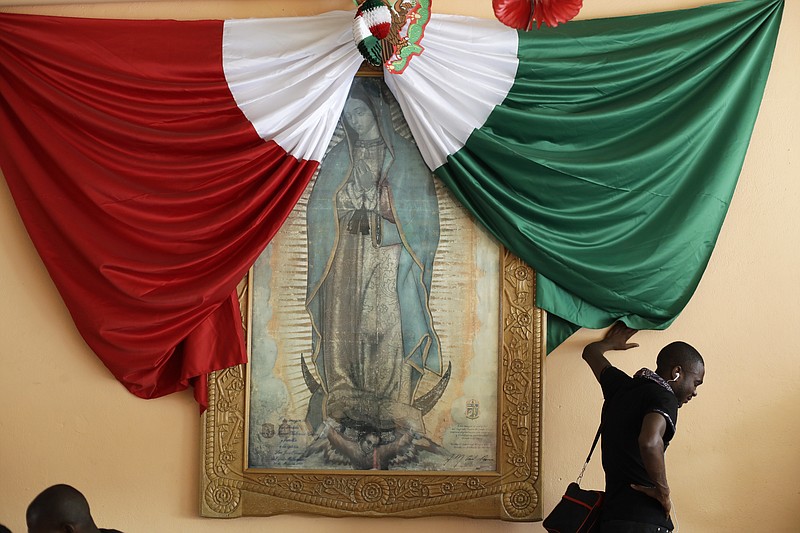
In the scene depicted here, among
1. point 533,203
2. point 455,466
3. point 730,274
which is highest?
point 533,203

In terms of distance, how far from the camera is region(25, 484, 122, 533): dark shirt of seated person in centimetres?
251

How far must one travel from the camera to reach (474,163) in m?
3.59

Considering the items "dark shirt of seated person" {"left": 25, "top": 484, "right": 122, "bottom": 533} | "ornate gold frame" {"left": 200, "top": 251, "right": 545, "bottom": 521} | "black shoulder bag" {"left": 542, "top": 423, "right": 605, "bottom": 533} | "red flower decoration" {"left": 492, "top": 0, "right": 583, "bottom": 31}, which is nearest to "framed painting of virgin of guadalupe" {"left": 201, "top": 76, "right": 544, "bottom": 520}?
"ornate gold frame" {"left": 200, "top": 251, "right": 545, "bottom": 521}

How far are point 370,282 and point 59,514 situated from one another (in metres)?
1.57

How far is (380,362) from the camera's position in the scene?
11.9ft

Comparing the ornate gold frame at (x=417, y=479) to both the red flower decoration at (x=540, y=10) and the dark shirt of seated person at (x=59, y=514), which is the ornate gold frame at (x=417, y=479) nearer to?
the dark shirt of seated person at (x=59, y=514)

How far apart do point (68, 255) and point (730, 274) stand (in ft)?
9.14

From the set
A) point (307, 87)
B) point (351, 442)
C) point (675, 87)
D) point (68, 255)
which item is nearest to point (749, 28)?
point (675, 87)

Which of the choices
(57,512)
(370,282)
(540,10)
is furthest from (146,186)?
(540,10)

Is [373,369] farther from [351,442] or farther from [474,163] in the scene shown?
[474,163]

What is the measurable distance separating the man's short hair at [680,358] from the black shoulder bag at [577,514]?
1.77 feet

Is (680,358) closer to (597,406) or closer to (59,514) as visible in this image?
(597,406)

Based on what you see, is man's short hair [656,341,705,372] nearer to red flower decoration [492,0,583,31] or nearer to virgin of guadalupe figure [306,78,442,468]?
virgin of guadalupe figure [306,78,442,468]

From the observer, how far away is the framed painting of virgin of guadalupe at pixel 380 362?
3.59m
